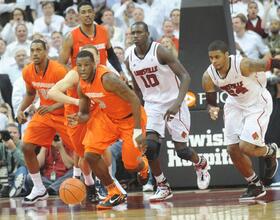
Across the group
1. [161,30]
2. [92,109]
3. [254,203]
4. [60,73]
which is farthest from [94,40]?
[161,30]

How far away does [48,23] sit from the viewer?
16.7m

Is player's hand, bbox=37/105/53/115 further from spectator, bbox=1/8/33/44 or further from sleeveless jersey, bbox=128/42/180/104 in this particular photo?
spectator, bbox=1/8/33/44

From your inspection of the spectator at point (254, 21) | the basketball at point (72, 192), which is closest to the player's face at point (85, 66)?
the basketball at point (72, 192)

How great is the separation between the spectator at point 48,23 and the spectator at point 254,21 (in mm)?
3643

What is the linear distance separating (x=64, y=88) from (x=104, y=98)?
77 centimetres

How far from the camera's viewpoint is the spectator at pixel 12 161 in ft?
42.1

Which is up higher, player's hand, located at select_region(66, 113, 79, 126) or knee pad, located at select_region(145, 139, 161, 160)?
player's hand, located at select_region(66, 113, 79, 126)

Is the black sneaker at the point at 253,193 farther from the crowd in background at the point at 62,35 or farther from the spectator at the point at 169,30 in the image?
the spectator at the point at 169,30

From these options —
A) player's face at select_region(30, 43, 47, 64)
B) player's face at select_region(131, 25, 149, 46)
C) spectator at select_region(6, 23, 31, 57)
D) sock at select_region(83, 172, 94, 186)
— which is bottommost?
sock at select_region(83, 172, 94, 186)

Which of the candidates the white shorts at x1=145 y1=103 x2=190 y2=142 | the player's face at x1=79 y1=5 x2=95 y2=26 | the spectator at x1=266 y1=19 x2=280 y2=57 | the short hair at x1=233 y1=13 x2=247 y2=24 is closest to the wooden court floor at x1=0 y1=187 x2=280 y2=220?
the white shorts at x1=145 y1=103 x2=190 y2=142

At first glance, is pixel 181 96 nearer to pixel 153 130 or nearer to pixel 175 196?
pixel 153 130

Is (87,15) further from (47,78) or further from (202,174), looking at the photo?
(202,174)

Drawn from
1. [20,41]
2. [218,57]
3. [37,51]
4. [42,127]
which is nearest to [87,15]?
[37,51]

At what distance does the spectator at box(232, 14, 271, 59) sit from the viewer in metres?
14.8
